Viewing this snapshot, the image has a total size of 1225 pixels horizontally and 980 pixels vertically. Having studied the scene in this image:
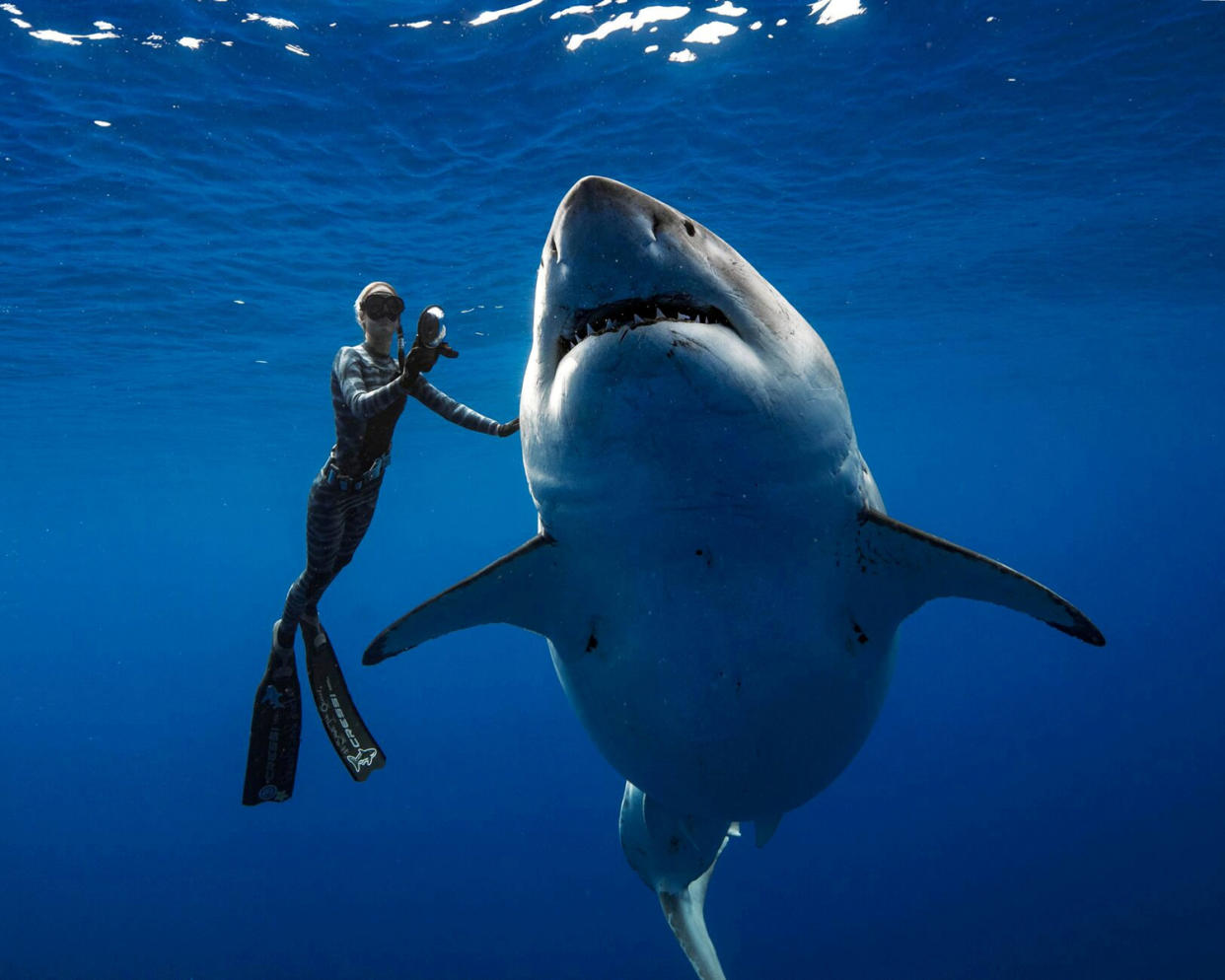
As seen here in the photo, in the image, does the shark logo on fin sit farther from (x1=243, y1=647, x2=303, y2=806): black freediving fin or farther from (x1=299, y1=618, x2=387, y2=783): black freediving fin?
(x1=243, y1=647, x2=303, y2=806): black freediving fin

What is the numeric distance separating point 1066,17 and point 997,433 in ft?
265

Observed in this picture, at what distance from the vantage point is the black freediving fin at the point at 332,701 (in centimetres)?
721

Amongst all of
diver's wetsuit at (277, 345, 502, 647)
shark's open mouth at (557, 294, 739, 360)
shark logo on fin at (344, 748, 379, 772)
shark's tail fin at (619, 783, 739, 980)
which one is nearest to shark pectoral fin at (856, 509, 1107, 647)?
shark's open mouth at (557, 294, 739, 360)

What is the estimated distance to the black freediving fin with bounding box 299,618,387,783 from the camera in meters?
7.21

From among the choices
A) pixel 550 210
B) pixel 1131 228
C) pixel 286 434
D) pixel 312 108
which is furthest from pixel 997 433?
pixel 312 108

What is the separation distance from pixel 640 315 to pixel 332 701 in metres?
6.28

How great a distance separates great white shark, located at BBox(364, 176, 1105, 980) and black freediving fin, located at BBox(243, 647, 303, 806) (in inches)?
157

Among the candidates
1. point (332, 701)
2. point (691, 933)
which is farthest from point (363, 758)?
point (691, 933)

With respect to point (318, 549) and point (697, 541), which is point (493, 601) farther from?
point (318, 549)

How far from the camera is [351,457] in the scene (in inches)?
236

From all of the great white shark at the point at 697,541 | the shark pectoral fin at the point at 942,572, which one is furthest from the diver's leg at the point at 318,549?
the shark pectoral fin at the point at 942,572

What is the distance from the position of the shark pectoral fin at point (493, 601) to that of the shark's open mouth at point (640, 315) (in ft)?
3.57

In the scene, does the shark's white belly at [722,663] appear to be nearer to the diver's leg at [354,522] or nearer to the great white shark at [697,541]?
the great white shark at [697,541]

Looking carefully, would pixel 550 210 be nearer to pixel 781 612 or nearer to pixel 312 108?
pixel 312 108
